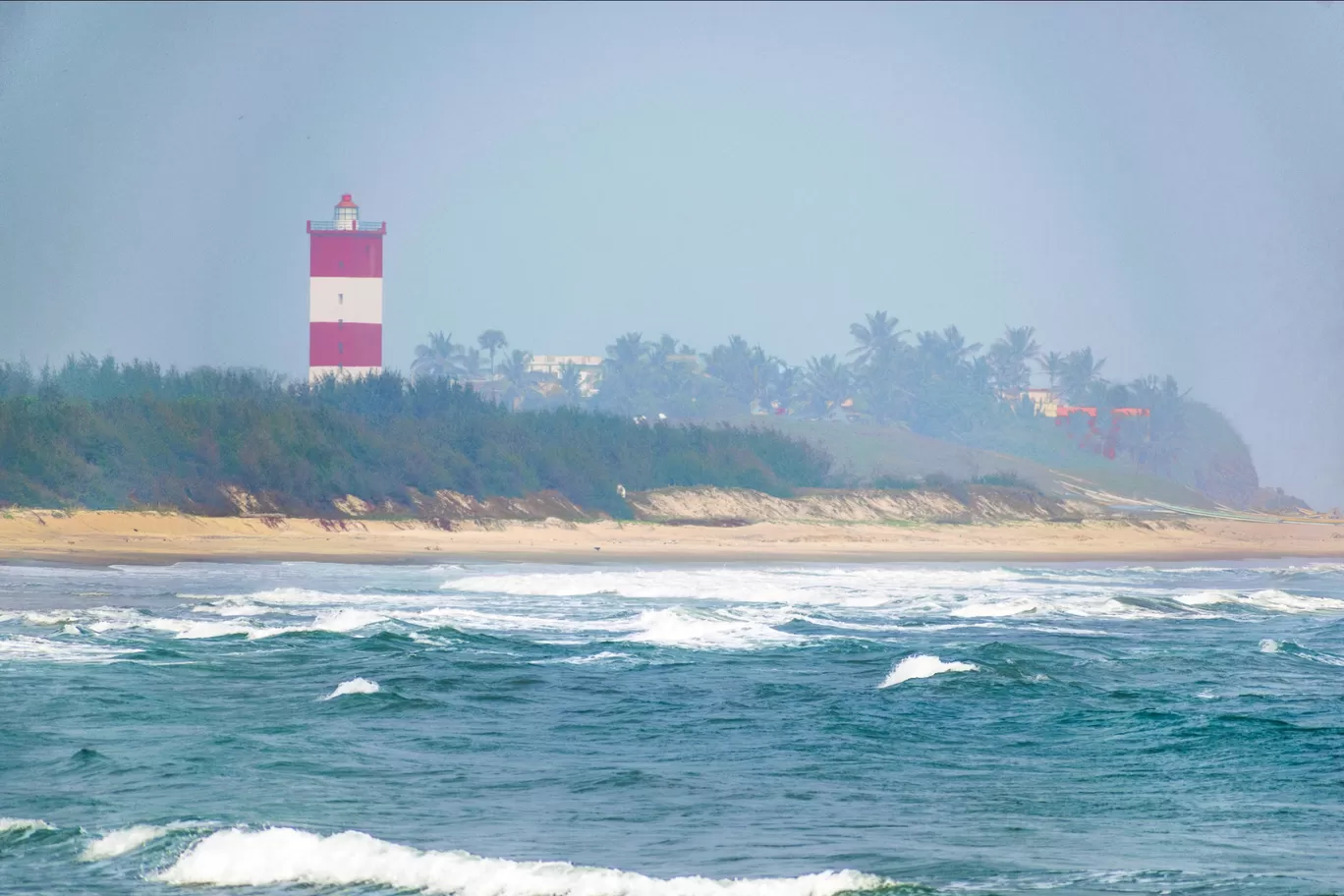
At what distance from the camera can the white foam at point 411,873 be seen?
392 inches

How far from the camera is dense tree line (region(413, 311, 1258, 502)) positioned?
9750 centimetres

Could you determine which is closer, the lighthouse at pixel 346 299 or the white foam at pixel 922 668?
the white foam at pixel 922 668

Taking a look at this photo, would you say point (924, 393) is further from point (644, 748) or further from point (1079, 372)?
point (644, 748)

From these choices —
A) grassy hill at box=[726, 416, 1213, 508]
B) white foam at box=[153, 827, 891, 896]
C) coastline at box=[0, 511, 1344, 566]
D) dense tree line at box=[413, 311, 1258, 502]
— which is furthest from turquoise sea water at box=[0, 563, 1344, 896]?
dense tree line at box=[413, 311, 1258, 502]

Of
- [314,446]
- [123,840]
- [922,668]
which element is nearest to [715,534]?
[314,446]

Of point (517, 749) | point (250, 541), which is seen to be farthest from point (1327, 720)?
point (250, 541)

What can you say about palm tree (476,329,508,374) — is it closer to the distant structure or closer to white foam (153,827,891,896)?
the distant structure

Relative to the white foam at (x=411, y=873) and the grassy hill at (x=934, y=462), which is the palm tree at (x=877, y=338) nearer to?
the grassy hill at (x=934, y=462)

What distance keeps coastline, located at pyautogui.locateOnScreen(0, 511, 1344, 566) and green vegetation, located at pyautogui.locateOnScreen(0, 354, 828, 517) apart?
1.10 meters

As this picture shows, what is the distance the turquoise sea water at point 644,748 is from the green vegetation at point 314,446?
9.80m

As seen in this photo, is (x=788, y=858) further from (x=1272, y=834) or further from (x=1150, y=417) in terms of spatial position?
(x=1150, y=417)

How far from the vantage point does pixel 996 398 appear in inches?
4168

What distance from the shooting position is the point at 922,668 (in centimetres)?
1959

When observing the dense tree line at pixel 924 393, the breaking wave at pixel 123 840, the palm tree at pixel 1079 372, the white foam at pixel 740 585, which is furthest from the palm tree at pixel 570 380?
the breaking wave at pixel 123 840
